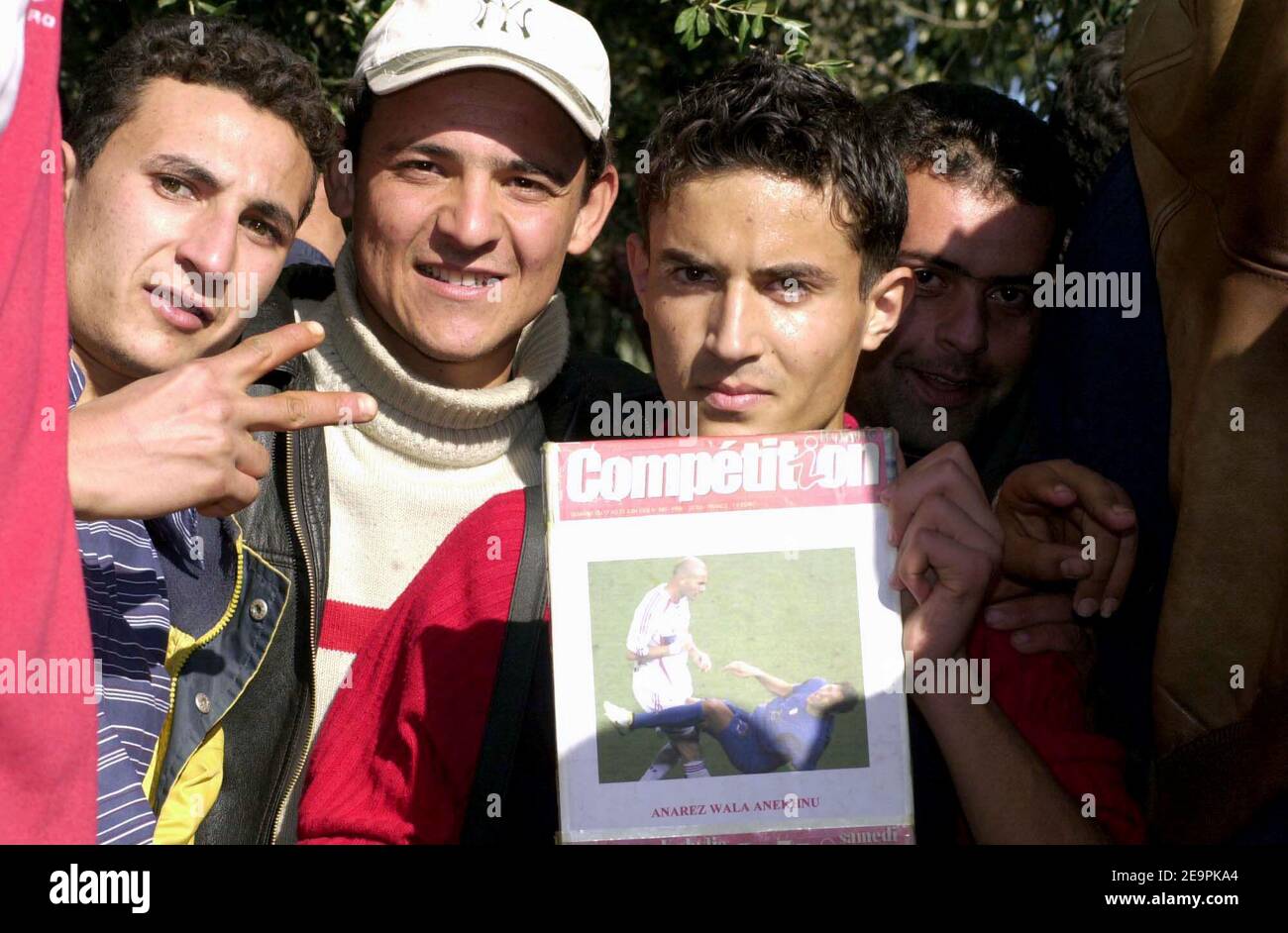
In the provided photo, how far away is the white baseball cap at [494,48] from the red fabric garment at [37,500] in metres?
1.41

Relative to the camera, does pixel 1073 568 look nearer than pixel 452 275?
Yes

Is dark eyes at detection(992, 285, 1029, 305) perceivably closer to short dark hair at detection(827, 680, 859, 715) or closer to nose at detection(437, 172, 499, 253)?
nose at detection(437, 172, 499, 253)

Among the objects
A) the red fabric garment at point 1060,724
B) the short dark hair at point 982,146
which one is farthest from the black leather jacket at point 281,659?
the short dark hair at point 982,146

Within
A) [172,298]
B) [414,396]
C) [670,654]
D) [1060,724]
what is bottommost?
[1060,724]

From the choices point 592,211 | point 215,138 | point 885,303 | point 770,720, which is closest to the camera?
point 770,720

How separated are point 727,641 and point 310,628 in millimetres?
1029

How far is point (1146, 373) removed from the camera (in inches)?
112

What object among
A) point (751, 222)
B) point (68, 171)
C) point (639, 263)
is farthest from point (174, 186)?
point (751, 222)

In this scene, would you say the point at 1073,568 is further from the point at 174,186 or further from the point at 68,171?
the point at 68,171

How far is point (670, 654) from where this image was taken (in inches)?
86.7

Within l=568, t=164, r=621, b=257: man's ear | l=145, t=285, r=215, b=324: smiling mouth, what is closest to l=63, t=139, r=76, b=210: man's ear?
l=145, t=285, r=215, b=324: smiling mouth

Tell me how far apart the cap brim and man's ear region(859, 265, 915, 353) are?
89 cm

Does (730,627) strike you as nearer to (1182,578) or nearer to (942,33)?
(1182,578)
